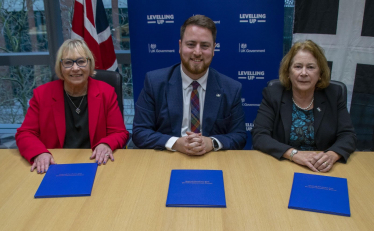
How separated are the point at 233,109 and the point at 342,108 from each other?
68 cm

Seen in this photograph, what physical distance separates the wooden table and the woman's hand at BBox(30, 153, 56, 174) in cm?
4

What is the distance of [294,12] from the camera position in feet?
9.82

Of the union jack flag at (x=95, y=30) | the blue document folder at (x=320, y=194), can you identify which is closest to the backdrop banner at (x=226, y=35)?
the union jack flag at (x=95, y=30)

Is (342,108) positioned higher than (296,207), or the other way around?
(342,108)

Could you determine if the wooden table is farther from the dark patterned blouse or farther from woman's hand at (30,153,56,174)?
the dark patterned blouse

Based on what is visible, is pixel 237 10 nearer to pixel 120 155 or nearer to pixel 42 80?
pixel 120 155

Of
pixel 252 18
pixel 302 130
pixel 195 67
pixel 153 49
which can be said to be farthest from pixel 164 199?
pixel 252 18

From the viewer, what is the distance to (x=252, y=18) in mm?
2949

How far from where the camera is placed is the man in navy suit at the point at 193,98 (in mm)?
1958

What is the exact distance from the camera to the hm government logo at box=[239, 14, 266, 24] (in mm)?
2939

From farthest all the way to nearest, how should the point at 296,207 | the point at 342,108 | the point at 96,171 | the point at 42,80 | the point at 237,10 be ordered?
the point at 42,80
the point at 237,10
the point at 342,108
the point at 96,171
the point at 296,207

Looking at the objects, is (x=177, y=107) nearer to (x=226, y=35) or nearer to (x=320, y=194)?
(x=320, y=194)

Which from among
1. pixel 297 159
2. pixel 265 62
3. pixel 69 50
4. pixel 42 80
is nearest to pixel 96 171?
pixel 69 50

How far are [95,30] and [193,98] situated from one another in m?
1.55
